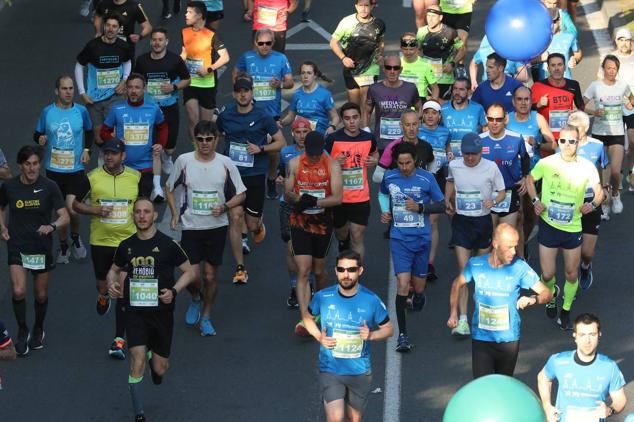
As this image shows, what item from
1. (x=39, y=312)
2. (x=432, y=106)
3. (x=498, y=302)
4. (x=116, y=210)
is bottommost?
(x=39, y=312)

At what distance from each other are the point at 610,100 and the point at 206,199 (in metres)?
5.09

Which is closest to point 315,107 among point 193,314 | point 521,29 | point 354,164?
point 354,164

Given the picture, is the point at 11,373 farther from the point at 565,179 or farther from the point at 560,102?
the point at 560,102

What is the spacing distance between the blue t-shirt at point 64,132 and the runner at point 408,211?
11.3 feet

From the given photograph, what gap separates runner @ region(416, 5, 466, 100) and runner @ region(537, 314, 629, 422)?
7367mm

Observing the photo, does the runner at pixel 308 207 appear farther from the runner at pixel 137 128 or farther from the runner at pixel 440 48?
the runner at pixel 440 48

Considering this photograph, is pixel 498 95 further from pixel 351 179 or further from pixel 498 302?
pixel 498 302

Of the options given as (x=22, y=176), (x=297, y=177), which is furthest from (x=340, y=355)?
(x=22, y=176)

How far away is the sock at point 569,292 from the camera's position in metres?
15.2

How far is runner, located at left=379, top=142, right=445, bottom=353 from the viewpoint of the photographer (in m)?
14.8

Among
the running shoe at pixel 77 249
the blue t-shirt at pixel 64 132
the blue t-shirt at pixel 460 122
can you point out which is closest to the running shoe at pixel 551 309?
the blue t-shirt at pixel 460 122

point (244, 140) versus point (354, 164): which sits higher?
point (244, 140)

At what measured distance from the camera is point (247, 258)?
55.8 feet

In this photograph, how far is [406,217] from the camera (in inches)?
585
